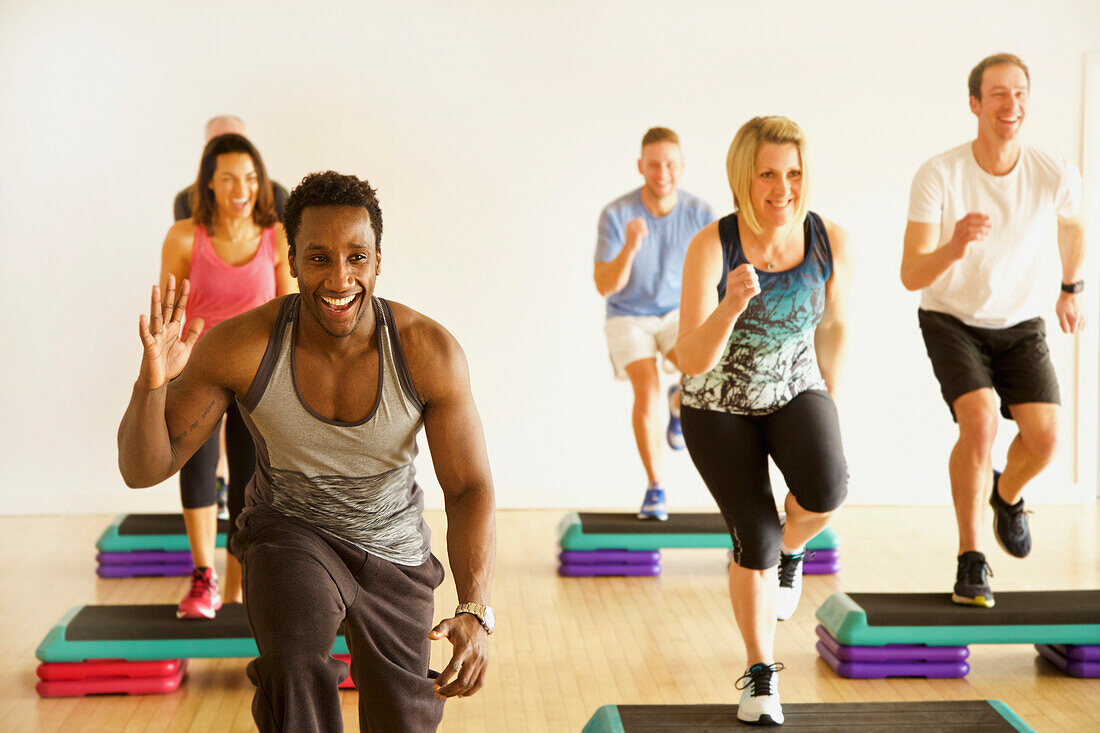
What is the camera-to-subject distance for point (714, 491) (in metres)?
3.03

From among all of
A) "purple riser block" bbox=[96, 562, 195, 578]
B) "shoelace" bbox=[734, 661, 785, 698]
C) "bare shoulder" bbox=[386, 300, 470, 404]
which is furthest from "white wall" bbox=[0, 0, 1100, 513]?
"bare shoulder" bbox=[386, 300, 470, 404]

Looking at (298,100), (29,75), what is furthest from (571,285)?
(29,75)

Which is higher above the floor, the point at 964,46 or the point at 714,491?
the point at 964,46

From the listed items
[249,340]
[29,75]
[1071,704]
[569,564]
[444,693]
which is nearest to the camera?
[444,693]

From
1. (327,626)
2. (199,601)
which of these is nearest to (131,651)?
(199,601)

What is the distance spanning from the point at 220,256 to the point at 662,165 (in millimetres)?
1929

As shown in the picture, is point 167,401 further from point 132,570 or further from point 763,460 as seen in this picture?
point 132,570

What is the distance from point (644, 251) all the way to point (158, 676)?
8.35ft

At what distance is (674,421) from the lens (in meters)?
5.55

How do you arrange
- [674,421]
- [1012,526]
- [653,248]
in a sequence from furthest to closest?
[674,421] < [653,248] < [1012,526]

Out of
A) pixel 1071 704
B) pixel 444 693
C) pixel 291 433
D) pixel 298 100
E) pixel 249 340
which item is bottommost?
pixel 1071 704

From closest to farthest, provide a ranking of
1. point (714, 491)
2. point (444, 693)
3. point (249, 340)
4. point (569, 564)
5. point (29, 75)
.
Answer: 1. point (444, 693)
2. point (249, 340)
3. point (714, 491)
4. point (569, 564)
5. point (29, 75)

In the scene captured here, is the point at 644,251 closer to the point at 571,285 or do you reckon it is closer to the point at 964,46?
the point at 571,285

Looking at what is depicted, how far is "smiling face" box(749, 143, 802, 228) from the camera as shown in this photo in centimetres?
295
